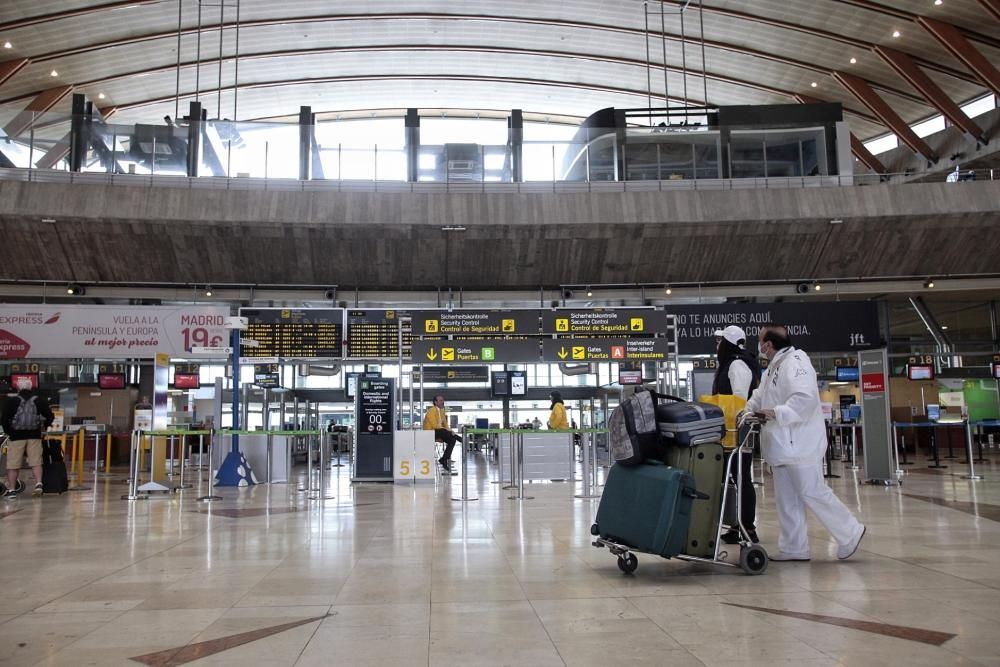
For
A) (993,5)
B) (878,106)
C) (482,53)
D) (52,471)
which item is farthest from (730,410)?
(878,106)

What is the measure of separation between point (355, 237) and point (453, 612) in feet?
52.0

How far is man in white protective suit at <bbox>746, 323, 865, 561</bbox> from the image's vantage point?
5.48 m

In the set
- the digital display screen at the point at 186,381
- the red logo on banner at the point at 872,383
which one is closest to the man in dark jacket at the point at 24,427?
the digital display screen at the point at 186,381

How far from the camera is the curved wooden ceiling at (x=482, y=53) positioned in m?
25.5

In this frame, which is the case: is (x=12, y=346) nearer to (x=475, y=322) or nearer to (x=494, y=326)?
(x=475, y=322)

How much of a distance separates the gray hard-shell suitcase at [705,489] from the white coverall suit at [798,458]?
56 centimetres

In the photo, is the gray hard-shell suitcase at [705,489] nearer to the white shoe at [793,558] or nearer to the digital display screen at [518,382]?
the white shoe at [793,558]

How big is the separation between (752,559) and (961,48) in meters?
25.0

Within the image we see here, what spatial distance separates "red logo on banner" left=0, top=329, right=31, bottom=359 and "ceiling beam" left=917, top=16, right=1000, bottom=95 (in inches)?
1023

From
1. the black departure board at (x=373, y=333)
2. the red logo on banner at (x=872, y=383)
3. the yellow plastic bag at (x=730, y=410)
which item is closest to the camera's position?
the yellow plastic bag at (x=730, y=410)

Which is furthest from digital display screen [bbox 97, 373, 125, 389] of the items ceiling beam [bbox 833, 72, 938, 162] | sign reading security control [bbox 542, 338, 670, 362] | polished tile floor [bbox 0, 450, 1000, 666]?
ceiling beam [bbox 833, 72, 938, 162]

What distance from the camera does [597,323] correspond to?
1741 cm

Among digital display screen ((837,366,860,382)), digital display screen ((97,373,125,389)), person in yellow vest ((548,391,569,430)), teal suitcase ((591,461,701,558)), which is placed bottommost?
teal suitcase ((591,461,701,558))

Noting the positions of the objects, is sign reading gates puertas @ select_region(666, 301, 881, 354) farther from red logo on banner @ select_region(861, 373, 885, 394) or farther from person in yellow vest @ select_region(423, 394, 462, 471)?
person in yellow vest @ select_region(423, 394, 462, 471)
